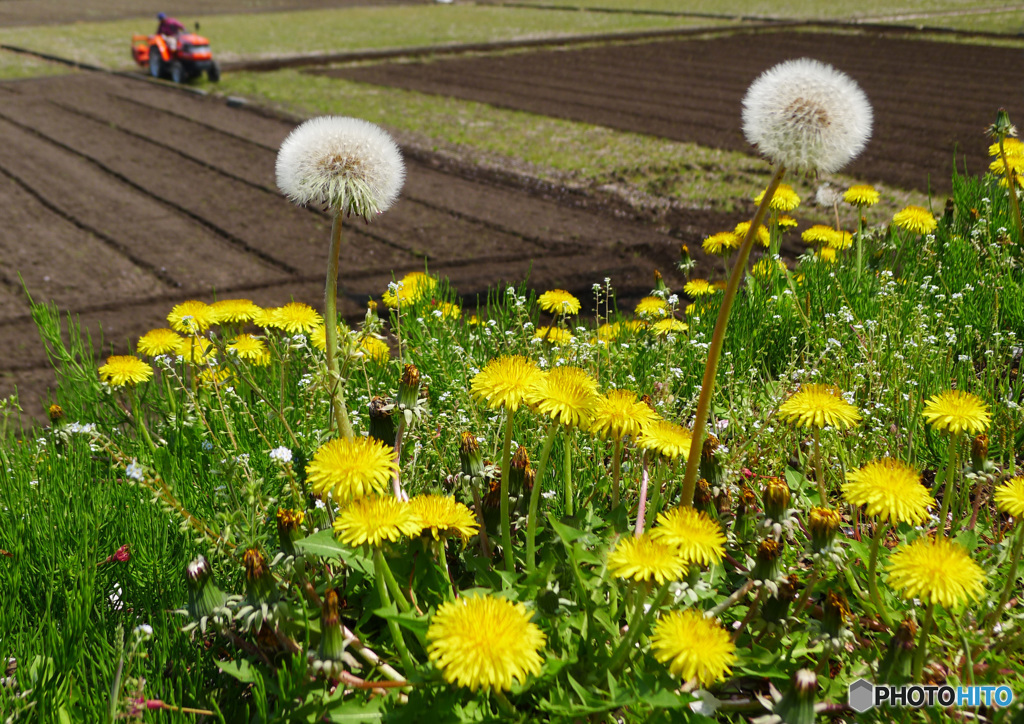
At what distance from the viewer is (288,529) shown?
1.48 meters

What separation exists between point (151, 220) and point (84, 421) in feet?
17.6

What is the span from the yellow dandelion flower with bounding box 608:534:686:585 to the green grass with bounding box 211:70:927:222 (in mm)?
6677

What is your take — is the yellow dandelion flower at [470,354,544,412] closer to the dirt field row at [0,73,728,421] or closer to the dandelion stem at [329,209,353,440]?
the dandelion stem at [329,209,353,440]

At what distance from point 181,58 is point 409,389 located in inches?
598

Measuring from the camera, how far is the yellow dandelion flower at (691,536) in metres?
1.33

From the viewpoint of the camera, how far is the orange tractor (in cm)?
1434

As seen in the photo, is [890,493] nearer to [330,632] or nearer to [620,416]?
[620,416]

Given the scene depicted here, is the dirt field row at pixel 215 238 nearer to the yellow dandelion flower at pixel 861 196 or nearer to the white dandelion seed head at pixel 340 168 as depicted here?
the yellow dandelion flower at pixel 861 196

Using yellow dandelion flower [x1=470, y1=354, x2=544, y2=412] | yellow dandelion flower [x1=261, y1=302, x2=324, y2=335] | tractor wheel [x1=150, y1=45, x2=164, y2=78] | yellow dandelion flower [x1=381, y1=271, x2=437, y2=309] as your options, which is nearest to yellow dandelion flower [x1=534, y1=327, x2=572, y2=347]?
yellow dandelion flower [x1=381, y1=271, x2=437, y2=309]

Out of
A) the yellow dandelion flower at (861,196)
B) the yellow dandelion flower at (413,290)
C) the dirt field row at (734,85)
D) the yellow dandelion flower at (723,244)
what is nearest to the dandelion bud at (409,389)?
the yellow dandelion flower at (413,290)

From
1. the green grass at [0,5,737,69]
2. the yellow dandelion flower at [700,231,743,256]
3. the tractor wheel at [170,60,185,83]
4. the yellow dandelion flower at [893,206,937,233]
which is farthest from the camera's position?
the green grass at [0,5,737,69]

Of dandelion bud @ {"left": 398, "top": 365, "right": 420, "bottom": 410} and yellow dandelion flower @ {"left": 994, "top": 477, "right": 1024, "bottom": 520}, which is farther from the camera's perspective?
dandelion bud @ {"left": 398, "top": 365, "right": 420, "bottom": 410}

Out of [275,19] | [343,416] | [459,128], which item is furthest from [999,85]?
[275,19]

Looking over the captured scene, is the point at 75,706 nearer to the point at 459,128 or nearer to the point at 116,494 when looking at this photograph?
the point at 116,494
